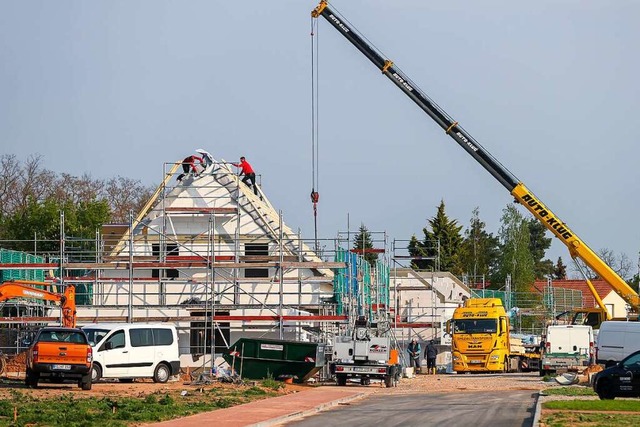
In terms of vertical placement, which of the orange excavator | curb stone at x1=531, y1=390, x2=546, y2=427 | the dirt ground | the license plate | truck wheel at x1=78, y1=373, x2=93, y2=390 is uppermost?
the orange excavator

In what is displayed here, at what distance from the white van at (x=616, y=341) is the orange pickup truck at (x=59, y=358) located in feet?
62.9

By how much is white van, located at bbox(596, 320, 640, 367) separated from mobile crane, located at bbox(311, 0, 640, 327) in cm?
685

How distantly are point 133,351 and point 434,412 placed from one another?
43.1ft

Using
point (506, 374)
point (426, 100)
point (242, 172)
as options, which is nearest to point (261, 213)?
point (242, 172)

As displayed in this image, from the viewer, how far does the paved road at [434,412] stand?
79.7 feet

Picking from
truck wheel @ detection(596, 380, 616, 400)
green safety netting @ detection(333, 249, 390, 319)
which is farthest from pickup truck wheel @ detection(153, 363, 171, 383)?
truck wheel @ detection(596, 380, 616, 400)

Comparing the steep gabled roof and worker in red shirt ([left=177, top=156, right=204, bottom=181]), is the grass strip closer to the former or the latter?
the steep gabled roof

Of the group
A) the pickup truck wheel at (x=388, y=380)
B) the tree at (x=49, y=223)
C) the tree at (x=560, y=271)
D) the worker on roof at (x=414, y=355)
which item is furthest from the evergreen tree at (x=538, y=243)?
the pickup truck wheel at (x=388, y=380)

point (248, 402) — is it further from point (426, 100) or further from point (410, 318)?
point (410, 318)

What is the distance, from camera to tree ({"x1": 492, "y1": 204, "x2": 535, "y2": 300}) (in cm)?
10112

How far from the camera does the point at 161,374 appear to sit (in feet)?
127

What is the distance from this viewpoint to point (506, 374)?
5262 centimetres

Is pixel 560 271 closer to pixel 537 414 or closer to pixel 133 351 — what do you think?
pixel 133 351

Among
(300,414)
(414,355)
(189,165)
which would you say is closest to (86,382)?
(300,414)
